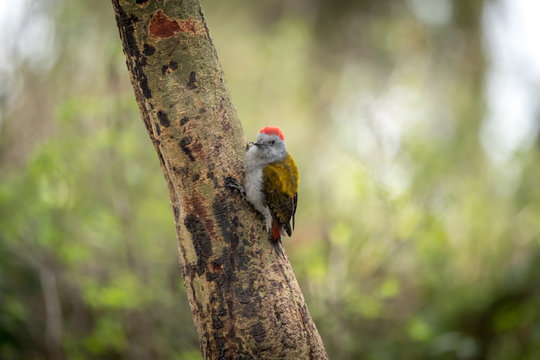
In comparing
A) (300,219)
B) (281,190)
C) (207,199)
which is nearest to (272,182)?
(281,190)

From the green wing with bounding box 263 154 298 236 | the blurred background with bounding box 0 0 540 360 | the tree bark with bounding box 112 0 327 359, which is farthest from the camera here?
the blurred background with bounding box 0 0 540 360

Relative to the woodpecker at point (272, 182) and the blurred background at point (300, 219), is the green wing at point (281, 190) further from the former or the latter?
the blurred background at point (300, 219)

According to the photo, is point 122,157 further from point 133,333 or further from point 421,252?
point 421,252

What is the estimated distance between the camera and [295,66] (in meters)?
6.20

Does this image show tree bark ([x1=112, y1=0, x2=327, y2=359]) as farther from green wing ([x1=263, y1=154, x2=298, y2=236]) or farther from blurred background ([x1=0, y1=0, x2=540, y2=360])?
blurred background ([x1=0, y1=0, x2=540, y2=360])

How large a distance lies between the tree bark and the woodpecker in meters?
0.09

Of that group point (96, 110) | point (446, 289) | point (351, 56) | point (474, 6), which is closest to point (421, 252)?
point (446, 289)

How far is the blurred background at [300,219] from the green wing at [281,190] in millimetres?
1314

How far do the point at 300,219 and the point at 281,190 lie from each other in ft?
12.4

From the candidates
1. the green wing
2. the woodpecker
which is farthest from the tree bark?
the green wing

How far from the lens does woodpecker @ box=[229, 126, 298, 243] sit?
2.16 metres

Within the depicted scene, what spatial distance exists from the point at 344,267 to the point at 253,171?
2191 mm

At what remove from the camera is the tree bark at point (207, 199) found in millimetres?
1949

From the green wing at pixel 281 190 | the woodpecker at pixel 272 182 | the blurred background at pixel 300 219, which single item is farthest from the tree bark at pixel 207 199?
the blurred background at pixel 300 219
